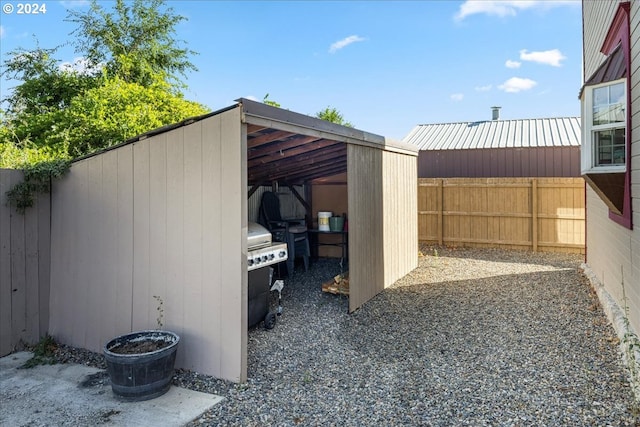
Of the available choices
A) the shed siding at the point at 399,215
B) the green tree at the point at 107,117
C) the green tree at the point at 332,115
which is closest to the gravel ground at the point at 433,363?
the shed siding at the point at 399,215

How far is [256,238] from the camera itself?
4176 mm

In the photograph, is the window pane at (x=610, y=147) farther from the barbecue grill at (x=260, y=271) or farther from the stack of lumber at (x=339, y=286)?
the barbecue grill at (x=260, y=271)

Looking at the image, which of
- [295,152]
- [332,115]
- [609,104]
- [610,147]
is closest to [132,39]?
[295,152]

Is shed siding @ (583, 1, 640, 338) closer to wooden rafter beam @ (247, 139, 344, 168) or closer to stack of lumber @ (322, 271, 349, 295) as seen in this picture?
wooden rafter beam @ (247, 139, 344, 168)

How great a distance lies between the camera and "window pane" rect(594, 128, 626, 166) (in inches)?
154

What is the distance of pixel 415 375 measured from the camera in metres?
3.34

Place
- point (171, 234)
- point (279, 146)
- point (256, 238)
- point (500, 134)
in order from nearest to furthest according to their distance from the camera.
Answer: point (171, 234) → point (256, 238) → point (279, 146) → point (500, 134)

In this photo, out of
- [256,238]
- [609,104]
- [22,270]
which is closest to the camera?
[22,270]

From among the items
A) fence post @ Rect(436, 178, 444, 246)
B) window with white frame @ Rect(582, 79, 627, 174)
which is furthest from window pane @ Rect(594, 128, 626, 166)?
fence post @ Rect(436, 178, 444, 246)

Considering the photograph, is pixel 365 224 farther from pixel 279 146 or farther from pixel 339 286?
pixel 279 146

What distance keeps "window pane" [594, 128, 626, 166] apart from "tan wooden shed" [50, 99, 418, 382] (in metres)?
2.64

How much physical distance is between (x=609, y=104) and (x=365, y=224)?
9.39 feet

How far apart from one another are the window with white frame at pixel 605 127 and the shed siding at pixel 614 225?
34cm

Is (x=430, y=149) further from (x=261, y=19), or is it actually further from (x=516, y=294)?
(x=516, y=294)
